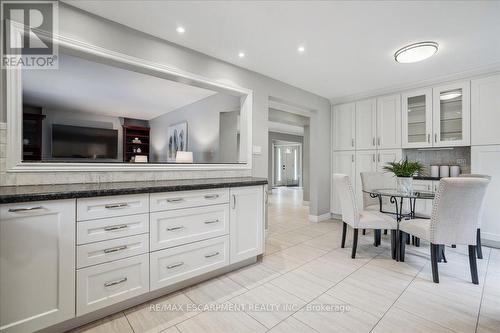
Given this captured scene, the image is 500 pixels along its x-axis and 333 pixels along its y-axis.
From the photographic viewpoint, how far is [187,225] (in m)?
1.87

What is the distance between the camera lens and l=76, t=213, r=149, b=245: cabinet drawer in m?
1.40

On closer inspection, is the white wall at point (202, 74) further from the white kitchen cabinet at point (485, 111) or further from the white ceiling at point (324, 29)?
the white kitchen cabinet at point (485, 111)

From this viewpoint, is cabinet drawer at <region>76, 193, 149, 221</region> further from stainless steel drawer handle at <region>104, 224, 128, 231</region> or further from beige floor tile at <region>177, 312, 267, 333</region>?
beige floor tile at <region>177, 312, 267, 333</region>

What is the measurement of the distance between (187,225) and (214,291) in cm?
62

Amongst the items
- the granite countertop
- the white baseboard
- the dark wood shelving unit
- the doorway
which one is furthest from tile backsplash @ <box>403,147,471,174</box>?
the doorway

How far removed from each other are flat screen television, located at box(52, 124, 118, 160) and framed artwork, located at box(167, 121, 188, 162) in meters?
1.10

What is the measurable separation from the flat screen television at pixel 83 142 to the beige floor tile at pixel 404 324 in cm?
434

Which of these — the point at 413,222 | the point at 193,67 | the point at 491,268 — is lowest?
the point at 491,268

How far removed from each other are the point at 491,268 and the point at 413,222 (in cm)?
98

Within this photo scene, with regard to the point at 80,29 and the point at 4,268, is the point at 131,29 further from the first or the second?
the point at 4,268

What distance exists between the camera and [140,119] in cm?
543

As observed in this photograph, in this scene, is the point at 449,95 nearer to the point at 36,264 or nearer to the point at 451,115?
the point at 451,115

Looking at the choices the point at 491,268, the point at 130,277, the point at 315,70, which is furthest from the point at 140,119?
the point at 491,268

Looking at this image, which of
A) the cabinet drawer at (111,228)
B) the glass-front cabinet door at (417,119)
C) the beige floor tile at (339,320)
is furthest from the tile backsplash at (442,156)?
the cabinet drawer at (111,228)
